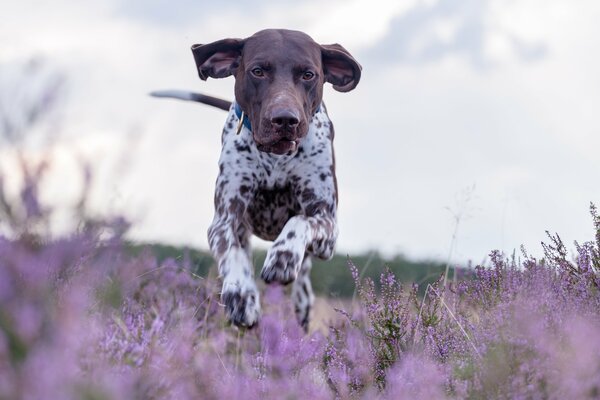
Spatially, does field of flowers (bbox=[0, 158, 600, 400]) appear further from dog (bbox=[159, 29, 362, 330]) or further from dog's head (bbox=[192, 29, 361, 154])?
dog's head (bbox=[192, 29, 361, 154])

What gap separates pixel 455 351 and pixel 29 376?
2.28 m

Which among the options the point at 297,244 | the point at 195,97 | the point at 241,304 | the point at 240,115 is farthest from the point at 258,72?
the point at 195,97

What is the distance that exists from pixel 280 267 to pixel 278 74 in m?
1.27

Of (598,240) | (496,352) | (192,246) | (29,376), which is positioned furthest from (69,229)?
(192,246)

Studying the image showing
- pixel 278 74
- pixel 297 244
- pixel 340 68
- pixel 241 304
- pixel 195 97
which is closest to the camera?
pixel 241 304

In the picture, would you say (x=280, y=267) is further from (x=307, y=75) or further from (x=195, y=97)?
(x=195, y=97)

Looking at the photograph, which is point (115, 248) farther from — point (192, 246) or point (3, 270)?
point (192, 246)

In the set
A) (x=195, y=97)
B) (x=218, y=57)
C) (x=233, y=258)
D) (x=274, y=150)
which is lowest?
(x=233, y=258)

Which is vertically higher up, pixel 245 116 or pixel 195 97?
pixel 195 97

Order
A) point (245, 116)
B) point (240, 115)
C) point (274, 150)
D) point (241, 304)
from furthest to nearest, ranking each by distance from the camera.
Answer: point (240, 115) < point (245, 116) < point (274, 150) < point (241, 304)

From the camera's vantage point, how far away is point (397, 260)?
1487cm

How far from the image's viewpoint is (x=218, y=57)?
5926 millimetres

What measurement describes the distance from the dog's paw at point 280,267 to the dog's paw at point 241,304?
0.42 ft

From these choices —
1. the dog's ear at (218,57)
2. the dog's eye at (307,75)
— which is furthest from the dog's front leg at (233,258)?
the dog's eye at (307,75)
